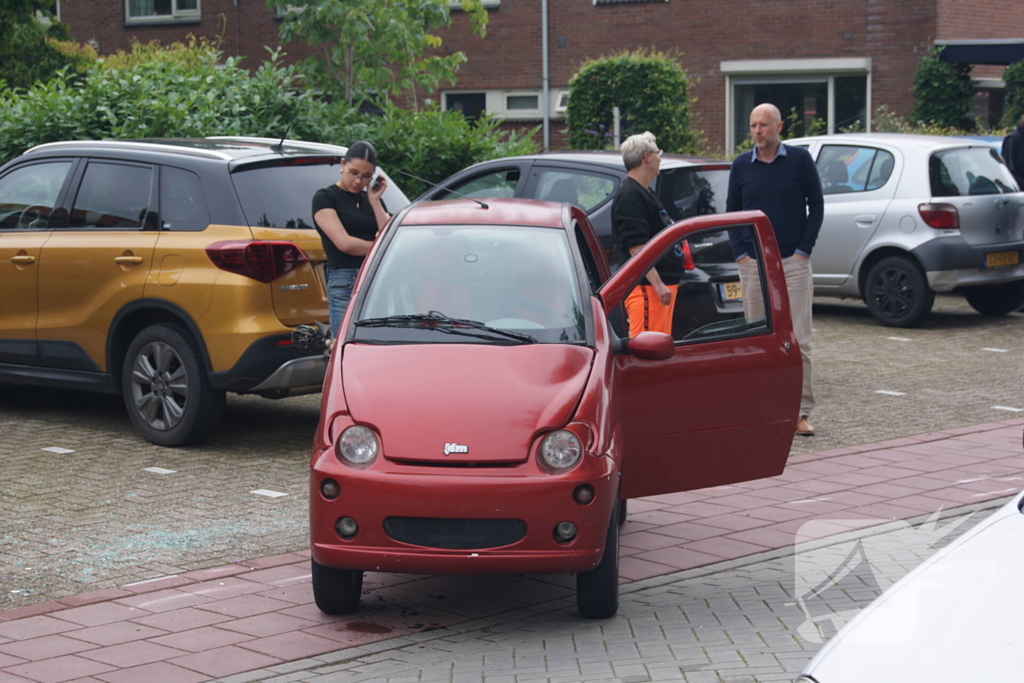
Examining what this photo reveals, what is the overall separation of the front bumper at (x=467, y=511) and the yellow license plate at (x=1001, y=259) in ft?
30.7

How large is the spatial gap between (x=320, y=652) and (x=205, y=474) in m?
2.98

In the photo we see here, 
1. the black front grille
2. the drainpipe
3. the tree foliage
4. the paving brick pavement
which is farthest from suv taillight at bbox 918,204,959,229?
the drainpipe

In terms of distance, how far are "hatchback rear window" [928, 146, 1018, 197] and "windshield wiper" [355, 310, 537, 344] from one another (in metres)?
8.85

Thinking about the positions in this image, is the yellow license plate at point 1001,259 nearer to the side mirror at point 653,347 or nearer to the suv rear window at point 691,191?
the suv rear window at point 691,191

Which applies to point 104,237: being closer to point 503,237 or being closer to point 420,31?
point 503,237

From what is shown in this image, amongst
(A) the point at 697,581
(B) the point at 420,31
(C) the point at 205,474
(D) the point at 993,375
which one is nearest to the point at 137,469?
(C) the point at 205,474

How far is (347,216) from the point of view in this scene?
7.93 m

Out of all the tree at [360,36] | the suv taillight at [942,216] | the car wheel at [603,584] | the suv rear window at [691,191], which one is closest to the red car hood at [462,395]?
the car wheel at [603,584]

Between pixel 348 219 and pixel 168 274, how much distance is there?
119 centimetres

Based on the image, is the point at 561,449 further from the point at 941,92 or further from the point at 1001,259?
the point at 941,92

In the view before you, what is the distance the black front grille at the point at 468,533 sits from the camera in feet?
16.4

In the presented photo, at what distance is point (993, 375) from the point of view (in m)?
11.1

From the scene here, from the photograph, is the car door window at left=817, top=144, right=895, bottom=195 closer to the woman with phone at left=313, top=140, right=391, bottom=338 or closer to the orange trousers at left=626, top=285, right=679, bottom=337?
the orange trousers at left=626, top=285, right=679, bottom=337

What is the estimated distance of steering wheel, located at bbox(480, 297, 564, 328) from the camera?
5.74m
